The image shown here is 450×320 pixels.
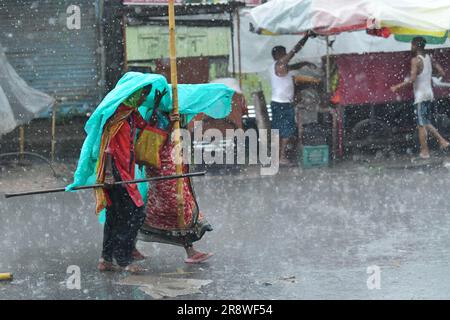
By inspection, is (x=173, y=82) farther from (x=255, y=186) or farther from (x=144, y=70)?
(x=144, y=70)

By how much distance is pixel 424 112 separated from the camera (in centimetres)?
1416

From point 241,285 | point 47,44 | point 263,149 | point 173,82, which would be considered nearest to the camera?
point 241,285

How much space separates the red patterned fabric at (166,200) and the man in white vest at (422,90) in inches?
266

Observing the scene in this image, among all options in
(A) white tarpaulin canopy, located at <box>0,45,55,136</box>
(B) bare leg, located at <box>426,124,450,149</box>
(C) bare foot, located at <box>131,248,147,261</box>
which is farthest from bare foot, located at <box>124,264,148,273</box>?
(B) bare leg, located at <box>426,124,450,149</box>

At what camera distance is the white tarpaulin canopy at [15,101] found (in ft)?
43.8

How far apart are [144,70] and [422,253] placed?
770 cm

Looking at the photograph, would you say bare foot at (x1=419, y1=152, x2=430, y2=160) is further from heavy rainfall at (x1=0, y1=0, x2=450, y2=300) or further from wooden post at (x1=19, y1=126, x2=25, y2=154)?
wooden post at (x1=19, y1=126, x2=25, y2=154)

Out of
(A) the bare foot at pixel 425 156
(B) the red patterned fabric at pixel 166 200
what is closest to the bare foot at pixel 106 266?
(B) the red patterned fabric at pixel 166 200

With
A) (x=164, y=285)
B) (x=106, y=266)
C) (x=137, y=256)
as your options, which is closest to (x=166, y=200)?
(x=137, y=256)

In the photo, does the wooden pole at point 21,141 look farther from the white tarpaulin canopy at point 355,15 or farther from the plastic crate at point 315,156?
the plastic crate at point 315,156
